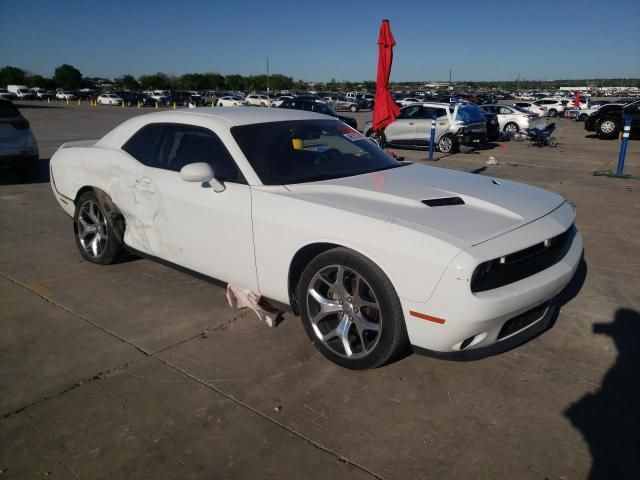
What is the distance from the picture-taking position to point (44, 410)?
8.55 feet

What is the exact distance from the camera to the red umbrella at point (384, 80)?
36.6 feet

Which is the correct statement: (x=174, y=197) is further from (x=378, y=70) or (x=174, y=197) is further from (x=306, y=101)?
(x=306, y=101)

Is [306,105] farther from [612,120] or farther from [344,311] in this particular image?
[344,311]

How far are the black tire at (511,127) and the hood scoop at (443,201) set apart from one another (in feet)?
62.2

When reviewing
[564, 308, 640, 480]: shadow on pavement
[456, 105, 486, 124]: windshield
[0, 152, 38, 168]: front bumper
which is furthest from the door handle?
[456, 105, 486, 124]: windshield

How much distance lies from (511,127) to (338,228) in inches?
785

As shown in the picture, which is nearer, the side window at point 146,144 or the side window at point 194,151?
the side window at point 194,151

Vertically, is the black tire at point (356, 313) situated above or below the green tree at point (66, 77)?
below

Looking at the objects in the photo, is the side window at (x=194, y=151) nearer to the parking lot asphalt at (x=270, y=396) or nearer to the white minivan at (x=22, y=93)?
the parking lot asphalt at (x=270, y=396)

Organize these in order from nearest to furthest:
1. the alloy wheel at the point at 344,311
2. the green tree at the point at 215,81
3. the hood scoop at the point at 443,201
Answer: the alloy wheel at the point at 344,311 → the hood scoop at the point at 443,201 → the green tree at the point at 215,81

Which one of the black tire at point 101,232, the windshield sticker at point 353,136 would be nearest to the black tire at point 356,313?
the windshield sticker at point 353,136

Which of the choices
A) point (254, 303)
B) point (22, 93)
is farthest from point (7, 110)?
point (22, 93)

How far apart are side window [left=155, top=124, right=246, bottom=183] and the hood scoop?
126 cm

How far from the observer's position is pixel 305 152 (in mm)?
3670
